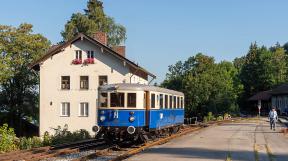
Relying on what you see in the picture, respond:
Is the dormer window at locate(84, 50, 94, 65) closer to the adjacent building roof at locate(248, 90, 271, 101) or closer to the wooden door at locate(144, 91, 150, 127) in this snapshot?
the wooden door at locate(144, 91, 150, 127)

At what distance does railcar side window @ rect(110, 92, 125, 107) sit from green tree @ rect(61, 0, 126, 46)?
4529 cm

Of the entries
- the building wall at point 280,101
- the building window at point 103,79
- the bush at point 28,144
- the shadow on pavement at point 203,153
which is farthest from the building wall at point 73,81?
the building wall at point 280,101

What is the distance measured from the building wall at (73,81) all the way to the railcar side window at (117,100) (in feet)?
71.7

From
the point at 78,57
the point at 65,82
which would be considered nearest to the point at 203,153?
the point at 78,57

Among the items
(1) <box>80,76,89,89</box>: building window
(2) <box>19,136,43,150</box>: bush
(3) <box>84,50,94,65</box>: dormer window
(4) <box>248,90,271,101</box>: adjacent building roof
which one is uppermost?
(3) <box>84,50,94,65</box>: dormer window

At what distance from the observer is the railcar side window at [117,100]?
20.4 metres

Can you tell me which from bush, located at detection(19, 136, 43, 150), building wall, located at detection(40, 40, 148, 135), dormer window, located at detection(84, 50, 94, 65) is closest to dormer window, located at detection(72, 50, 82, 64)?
building wall, located at detection(40, 40, 148, 135)

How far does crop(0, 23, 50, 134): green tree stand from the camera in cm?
5209

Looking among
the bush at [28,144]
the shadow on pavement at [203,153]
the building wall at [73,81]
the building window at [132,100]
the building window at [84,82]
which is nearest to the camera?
the shadow on pavement at [203,153]

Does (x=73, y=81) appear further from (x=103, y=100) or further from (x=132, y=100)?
(x=132, y=100)

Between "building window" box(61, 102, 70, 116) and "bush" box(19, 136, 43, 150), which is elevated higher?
"building window" box(61, 102, 70, 116)

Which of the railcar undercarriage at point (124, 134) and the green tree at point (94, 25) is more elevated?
the green tree at point (94, 25)

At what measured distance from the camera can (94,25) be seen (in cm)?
6619

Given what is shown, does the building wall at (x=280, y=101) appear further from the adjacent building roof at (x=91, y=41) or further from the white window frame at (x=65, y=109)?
the white window frame at (x=65, y=109)
